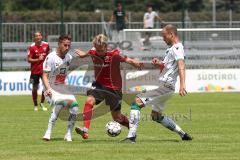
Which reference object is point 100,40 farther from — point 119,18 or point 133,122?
point 119,18

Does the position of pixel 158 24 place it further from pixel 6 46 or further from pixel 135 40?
pixel 6 46

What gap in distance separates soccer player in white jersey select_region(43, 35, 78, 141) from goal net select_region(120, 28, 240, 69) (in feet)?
58.3

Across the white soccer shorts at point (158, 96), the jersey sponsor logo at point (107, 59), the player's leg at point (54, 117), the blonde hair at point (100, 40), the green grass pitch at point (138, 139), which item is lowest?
the green grass pitch at point (138, 139)

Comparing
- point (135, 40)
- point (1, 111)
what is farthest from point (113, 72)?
point (135, 40)

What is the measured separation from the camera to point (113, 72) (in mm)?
15773

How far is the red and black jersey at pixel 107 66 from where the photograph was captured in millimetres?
15383

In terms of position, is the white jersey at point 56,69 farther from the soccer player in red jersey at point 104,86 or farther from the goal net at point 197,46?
the goal net at point 197,46

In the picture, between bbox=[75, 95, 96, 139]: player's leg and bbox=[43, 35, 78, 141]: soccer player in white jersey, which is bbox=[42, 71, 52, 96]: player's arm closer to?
bbox=[43, 35, 78, 141]: soccer player in white jersey

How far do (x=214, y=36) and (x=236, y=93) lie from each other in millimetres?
4919

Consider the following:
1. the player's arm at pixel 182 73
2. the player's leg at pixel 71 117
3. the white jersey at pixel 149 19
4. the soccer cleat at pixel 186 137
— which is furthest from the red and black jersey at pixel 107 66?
the white jersey at pixel 149 19

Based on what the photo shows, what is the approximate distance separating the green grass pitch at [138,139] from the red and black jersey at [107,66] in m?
1.08

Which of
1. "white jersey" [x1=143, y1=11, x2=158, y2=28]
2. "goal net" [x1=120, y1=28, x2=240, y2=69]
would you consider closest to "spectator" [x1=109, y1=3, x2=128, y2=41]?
"goal net" [x1=120, y1=28, x2=240, y2=69]

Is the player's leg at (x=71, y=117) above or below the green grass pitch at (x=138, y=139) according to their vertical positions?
above

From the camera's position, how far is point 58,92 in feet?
51.2
